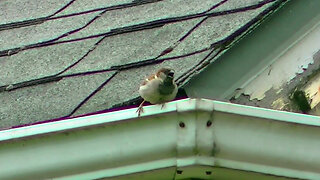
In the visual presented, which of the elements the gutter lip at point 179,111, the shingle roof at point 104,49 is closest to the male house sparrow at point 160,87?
the shingle roof at point 104,49

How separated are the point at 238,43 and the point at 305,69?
9.1 inches

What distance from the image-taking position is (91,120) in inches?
112

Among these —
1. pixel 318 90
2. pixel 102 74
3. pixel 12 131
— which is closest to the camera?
pixel 12 131

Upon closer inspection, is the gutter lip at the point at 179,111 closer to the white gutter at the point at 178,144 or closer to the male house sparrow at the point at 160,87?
the white gutter at the point at 178,144

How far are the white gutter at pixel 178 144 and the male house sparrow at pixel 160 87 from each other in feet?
1.15

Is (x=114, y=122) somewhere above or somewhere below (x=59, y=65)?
below

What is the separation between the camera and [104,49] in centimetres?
379

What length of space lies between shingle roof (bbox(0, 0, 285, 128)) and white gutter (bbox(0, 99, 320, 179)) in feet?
1.36

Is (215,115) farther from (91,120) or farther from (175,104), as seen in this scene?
(91,120)

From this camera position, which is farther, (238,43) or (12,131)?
(238,43)

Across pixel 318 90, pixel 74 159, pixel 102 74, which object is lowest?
pixel 74 159

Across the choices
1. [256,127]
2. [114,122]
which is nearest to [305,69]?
[256,127]

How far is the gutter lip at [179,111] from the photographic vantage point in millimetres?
2746

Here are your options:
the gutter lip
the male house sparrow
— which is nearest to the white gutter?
the gutter lip
